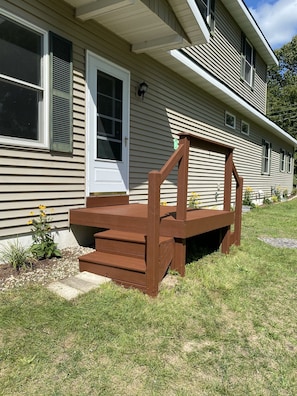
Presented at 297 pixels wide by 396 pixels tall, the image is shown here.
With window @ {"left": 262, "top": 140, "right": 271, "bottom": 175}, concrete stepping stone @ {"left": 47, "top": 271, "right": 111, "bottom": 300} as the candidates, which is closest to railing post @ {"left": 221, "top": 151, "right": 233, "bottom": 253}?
concrete stepping stone @ {"left": 47, "top": 271, "right": 111, "bottom": 300}

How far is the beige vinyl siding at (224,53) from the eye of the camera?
8078 millimetres

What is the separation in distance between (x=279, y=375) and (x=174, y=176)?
5.19 meters

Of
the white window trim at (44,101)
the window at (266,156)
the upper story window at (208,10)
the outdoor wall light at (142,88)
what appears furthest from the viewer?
the window at (266,156)

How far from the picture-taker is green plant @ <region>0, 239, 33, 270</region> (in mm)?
3123

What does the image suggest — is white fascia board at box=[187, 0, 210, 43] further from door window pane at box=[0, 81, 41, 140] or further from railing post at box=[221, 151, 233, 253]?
door window pane at box=[0, 81, 41, 140]

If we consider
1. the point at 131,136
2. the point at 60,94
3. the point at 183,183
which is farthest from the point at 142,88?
the point at 183,183

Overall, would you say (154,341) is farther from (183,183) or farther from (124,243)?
(183,183)

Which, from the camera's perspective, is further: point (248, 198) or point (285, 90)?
point (285, 90)

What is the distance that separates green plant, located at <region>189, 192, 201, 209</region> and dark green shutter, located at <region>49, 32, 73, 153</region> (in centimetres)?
381

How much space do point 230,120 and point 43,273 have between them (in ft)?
26.6

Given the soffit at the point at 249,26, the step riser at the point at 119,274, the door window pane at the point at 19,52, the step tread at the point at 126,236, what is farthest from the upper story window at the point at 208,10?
the step riser at the point at 119,274

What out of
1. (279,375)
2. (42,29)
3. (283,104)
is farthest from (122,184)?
(283,104)

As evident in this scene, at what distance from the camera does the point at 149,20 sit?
4.11 metres

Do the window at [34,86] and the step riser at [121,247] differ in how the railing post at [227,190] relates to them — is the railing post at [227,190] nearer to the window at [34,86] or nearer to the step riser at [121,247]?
the step riser at [121,247]
